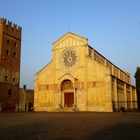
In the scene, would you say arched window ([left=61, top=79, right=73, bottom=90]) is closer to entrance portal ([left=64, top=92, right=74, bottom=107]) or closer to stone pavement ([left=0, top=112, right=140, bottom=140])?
entrance portal ([left=64, top=92, right=74, bottom=107])

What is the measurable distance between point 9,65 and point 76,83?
64.8 feet

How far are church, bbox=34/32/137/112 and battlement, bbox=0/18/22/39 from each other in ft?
47.3

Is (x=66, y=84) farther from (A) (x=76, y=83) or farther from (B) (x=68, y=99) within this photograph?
(B) (x=68, y=99)

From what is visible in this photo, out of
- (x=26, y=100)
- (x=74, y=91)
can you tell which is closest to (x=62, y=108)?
(x=74, y=91)

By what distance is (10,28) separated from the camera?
56.2 meters

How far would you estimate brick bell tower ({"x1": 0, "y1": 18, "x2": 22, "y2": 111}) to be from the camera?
2025 inches

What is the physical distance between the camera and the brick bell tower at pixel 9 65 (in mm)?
51438

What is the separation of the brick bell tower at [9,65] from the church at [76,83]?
8.83 m

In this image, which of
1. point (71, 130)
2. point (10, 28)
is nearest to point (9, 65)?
point (10, 28)

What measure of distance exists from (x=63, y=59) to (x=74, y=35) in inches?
219

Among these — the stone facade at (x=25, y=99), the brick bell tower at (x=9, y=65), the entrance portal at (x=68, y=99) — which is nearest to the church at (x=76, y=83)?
the entrance portal at (x=68, y=99)

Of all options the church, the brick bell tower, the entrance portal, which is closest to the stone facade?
the brick bell tower

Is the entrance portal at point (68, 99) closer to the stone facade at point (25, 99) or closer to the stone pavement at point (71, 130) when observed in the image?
the stone facade at point (25, 99)

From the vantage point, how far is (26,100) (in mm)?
61531
